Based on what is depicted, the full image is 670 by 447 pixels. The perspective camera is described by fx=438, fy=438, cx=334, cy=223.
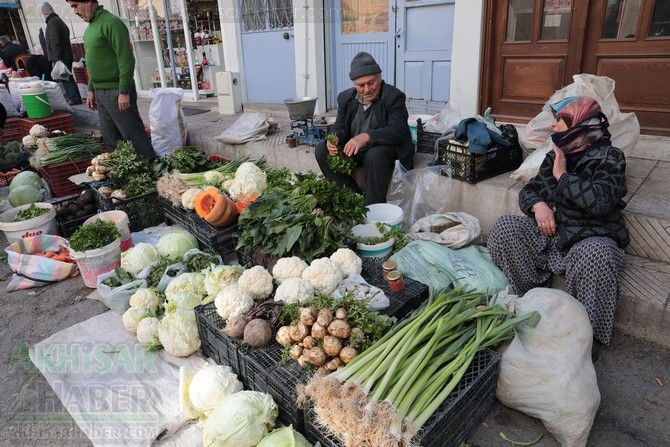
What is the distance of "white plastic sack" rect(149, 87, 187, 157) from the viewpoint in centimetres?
576

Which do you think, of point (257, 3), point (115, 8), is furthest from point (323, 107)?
point (115, 8)

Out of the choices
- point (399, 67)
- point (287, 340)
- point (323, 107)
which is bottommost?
point (287, 340)

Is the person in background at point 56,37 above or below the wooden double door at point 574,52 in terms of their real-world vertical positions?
above

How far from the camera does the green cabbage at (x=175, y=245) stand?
367 cm

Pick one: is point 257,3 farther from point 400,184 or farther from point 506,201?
point 506,201

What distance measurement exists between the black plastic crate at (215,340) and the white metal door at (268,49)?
5.64 m

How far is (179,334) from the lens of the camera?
2.68 m

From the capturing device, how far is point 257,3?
7.58 meters

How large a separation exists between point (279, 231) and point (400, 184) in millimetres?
1595

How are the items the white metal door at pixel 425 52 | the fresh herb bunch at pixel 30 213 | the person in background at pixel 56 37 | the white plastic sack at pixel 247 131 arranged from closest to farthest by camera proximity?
the fresh herb bunch at pixel 30 213 < the white metal door at pixel 425 52 < the white plastic sack at pixel 247 131 < the person in background at pixel 56 37

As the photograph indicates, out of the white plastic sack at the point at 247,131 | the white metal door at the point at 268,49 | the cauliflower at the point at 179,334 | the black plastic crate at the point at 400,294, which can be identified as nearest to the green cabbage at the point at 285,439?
the black plastic crate at the point at 400,294

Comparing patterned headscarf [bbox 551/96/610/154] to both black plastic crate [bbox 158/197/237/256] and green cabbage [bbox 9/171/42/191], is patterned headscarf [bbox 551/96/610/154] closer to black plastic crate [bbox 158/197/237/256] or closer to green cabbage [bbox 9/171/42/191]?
black plastic crate [bbox 158/197/237/256]

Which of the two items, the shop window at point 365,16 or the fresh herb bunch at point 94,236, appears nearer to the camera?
the fresh herb bunch at point 94,236

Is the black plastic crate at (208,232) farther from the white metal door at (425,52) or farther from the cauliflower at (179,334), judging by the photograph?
the white metal door at (425,52)
